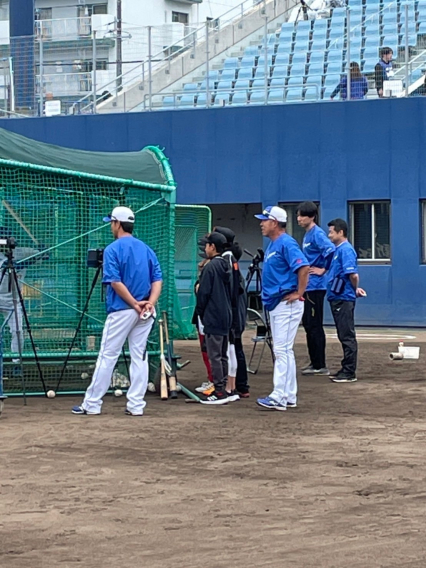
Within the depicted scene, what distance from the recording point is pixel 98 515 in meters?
6.64

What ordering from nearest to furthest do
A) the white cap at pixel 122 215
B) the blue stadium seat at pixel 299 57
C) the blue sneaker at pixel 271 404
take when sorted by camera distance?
the white cap at pixel 122 215 → the blue sneaker at pixel 271 404 → the blue stadium seat at pixel 299 57

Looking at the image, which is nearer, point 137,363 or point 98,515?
point 98,515

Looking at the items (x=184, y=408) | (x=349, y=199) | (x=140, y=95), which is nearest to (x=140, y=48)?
(x=140, y=95)

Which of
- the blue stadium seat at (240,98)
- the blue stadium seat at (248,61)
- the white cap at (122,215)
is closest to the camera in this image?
the white cap at (122,215)

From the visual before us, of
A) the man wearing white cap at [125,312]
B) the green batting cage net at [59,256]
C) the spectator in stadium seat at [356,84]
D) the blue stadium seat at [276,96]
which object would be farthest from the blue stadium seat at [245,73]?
the man wearing white cap at [125,312]

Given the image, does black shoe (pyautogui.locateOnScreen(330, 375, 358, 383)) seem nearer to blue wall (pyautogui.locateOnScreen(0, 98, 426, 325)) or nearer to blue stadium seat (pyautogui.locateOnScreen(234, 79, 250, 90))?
blue wall (pyautogui.locateOnScreen(0, 98, 426, 325))

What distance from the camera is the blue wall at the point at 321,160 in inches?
851

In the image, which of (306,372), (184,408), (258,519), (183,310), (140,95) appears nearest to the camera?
(258,519)

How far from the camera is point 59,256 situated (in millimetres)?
12219

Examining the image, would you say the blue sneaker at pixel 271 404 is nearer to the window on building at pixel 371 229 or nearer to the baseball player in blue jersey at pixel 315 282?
the baseball player in blue jersey at pixel 315 282

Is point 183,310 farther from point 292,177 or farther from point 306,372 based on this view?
point 306,372

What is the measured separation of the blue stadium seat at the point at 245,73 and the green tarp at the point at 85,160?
1071cm

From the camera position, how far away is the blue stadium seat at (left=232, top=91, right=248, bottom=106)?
2303 centimetres

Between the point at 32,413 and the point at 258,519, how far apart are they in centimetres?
465
